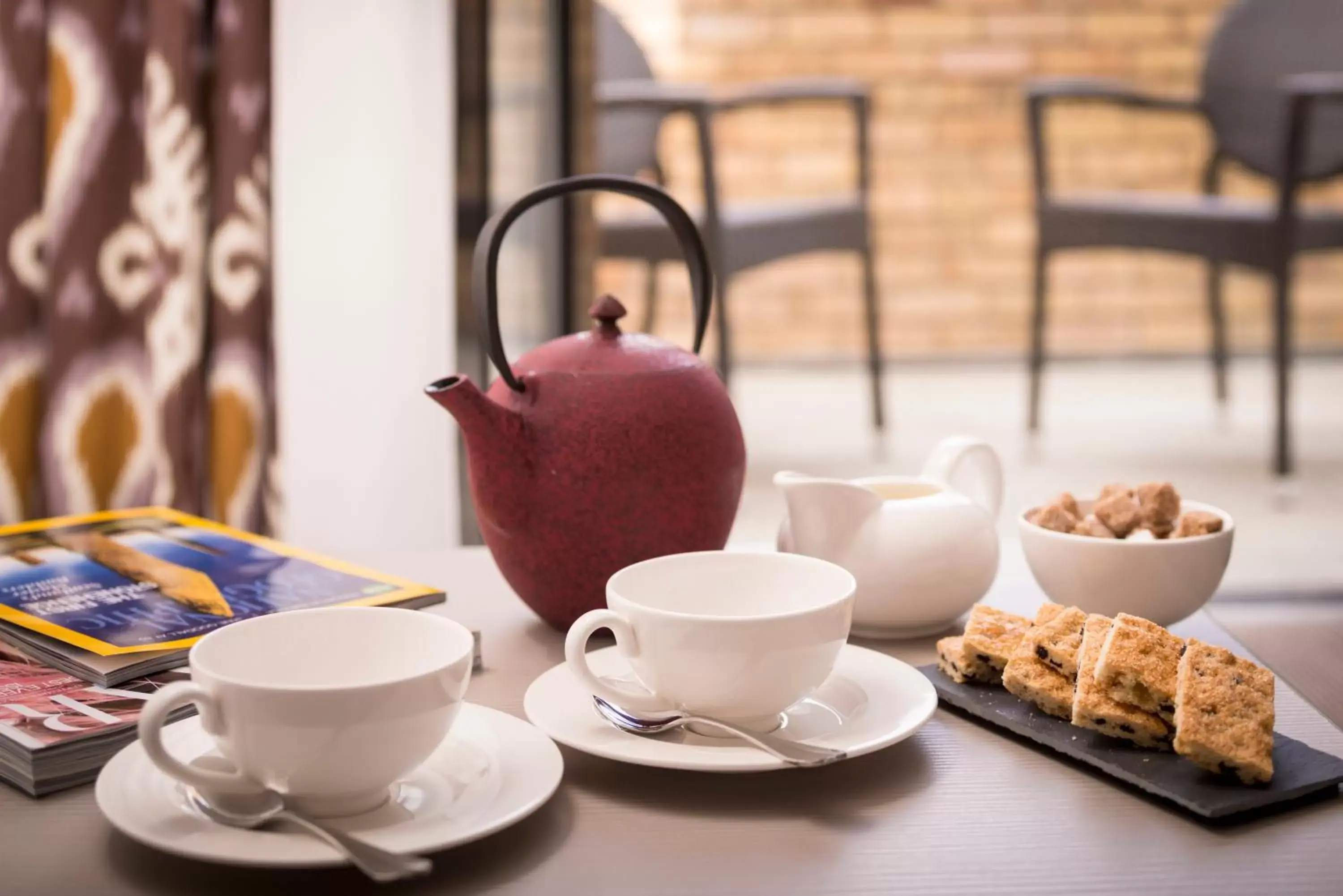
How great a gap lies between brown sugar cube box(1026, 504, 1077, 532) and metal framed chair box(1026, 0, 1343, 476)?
6.34 ft

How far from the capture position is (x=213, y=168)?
126cm

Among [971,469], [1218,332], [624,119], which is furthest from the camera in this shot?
[1218,332]

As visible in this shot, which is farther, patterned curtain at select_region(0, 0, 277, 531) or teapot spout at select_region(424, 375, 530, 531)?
patterned curtain at select_region(0, 0, 277, 531)

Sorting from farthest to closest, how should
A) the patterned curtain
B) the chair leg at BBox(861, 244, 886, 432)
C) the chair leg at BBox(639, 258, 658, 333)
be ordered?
the chair leg at BBox(639, 258, 658, 333) < the chair leg at BBox(861, 244, 886, 432) < the patterned curtain

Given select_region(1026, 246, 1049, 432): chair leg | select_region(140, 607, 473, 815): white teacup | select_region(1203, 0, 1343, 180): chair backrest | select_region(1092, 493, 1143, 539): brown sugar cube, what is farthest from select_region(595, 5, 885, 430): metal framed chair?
select_region(140, 607, 473, 815): white teacup

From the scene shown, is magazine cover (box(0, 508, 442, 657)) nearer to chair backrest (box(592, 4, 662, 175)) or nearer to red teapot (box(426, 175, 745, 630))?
red teapot (box(426, 175, 745, 630))

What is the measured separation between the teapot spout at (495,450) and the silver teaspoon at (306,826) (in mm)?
258

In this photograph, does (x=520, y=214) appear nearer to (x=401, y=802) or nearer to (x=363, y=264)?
(x=401, y=802)

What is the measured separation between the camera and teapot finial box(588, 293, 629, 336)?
717mm

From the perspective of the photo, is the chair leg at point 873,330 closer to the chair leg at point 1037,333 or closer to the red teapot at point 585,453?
the chair leg at point 1037,333

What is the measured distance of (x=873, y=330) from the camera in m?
2.79

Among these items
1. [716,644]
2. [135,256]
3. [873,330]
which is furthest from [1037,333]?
[716,644]

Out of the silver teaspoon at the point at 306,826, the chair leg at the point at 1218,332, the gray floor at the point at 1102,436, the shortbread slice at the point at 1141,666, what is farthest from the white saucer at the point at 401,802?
the chair leg at the point at 1218,332

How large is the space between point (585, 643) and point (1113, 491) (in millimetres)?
335
